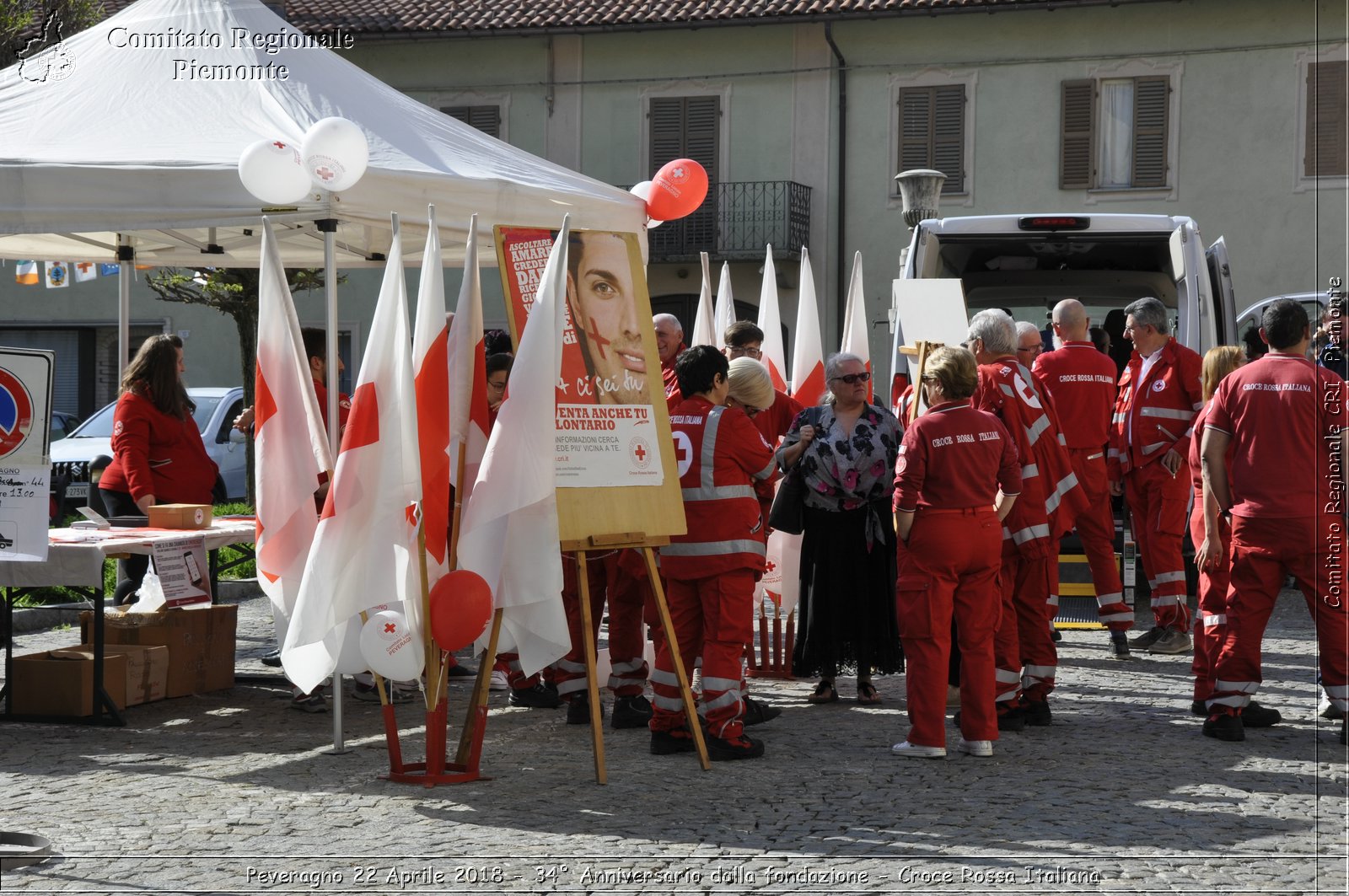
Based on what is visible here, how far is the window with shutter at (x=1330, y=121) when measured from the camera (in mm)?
22844

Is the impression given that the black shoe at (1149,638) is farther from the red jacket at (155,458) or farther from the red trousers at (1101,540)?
the red jacket at (155,458)

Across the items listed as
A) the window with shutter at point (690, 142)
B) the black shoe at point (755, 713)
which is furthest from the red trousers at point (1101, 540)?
the window with shutter at point (690, 142)

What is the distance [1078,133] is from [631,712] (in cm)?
1896

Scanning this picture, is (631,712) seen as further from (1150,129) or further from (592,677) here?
(1150,129)

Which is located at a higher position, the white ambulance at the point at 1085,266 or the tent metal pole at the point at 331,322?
the white ambulance at the point at 1085,266

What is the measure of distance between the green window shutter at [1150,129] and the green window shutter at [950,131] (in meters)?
2.55

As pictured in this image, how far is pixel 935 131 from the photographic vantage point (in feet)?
81.6

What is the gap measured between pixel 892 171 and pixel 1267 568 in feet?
62.1

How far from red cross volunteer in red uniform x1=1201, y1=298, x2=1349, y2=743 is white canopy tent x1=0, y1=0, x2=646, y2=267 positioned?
11.5ft

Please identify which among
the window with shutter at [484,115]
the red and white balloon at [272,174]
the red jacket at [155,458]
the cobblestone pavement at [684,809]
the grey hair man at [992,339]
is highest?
the window with shutter at [484,115]

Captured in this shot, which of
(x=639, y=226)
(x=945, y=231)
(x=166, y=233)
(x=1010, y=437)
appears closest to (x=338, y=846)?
(x=1010, y=437)

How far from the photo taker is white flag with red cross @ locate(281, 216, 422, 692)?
238 inches

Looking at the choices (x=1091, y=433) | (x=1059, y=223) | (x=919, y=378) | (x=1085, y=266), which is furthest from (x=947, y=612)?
(x=1085, y=266)

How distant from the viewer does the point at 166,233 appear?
973cm
